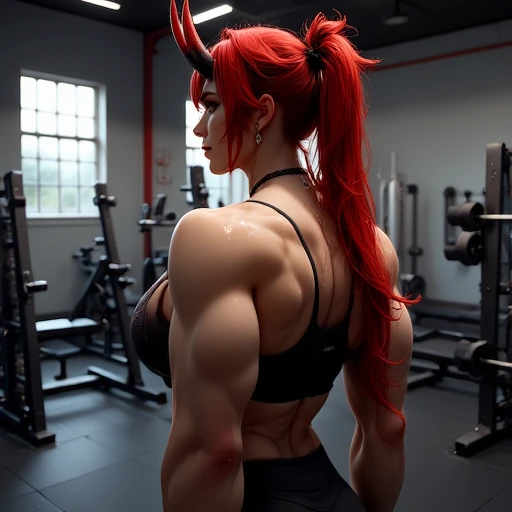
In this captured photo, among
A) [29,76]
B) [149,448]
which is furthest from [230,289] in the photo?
[29,76]

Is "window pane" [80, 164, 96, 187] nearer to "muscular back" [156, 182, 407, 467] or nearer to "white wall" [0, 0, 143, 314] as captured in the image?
"white wall" [0, 0, 143, 314]

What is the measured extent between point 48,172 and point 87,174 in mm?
466

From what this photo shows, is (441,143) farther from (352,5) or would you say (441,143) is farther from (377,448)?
(377,448)

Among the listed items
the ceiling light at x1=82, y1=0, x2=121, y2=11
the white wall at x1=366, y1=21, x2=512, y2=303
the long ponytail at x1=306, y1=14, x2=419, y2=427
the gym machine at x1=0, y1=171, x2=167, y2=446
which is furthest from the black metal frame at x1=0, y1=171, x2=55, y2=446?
the white wall at x1=366, y1=21, x2=512, y2=303

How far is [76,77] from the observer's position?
6.20 m

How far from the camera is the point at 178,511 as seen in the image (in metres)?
0.77

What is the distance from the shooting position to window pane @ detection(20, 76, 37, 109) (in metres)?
5.96

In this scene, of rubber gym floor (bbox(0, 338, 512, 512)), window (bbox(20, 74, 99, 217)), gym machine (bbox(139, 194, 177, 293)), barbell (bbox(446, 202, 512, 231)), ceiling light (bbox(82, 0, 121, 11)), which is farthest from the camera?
window (bbox(20, 74, 99, 217))

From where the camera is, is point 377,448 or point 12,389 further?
point 12,389

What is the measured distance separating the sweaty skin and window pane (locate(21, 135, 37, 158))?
5742 mm

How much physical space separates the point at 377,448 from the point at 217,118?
0.62m

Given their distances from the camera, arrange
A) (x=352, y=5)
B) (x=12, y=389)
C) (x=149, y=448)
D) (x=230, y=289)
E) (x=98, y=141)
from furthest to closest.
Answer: (x=98, y=141) < (x=352, y=5) < (x=12, y=389) < (x=149, y=448) < (x=230, y=289)

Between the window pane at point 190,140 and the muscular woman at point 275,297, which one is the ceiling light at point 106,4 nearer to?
the window pane at point 190,140

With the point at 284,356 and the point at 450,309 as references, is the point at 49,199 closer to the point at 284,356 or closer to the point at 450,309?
the point at 450,309
